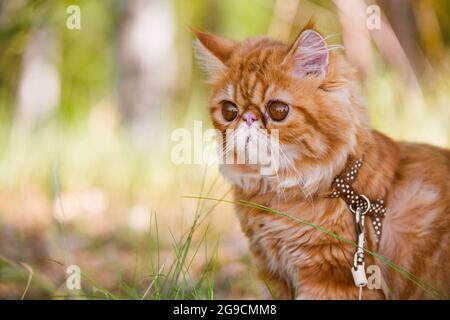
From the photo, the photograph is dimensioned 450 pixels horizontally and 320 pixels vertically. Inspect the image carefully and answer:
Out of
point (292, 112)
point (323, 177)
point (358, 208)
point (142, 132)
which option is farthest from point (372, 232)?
point (142, 132)

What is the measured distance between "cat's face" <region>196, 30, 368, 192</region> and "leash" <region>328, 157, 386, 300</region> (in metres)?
0.06

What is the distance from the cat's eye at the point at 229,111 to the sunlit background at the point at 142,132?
58cm

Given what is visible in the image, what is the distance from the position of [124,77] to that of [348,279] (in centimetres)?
230

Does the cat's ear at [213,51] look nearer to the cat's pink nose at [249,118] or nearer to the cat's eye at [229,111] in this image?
the cat's eye at [229,111]

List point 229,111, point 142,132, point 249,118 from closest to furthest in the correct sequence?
point 249,118 < point 229,111 < point 142,132

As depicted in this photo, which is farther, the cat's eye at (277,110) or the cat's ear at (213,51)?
the cat's ear at (213,51)

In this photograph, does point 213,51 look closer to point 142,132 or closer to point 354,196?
point 354,196

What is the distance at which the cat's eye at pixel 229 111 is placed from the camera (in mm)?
1728

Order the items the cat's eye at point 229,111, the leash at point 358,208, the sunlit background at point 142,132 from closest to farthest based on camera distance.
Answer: the leash at point 358,208 < the cat's eye at point 229,111 < the sunlit background at point 142,132

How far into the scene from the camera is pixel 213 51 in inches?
72.2

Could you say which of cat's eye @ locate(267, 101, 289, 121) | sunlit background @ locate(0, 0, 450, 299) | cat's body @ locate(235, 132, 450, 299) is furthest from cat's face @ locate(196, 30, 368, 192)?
sunlit background @ locate(0, 0, 450, 299)

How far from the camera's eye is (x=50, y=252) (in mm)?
2650

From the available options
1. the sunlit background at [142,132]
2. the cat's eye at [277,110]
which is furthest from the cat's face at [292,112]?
the sunlit background at [142,132]

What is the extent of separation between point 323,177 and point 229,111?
1.15 feet
